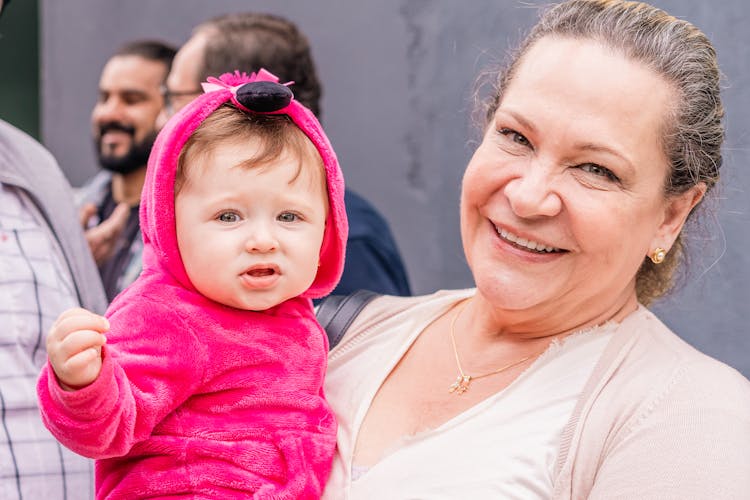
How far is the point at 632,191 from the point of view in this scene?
161 centimetres

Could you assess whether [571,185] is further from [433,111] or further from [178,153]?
[433,111]

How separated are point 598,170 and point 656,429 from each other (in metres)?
0.43

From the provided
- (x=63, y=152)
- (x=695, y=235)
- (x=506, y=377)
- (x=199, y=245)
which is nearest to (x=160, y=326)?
(x=199, y=245)

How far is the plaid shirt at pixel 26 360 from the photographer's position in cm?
211

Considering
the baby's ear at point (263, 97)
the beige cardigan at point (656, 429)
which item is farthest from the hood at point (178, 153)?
the beige cardigan at point (656, 429)

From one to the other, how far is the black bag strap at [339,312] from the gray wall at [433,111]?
58 cm

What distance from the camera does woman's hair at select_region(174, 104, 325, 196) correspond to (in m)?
1.57

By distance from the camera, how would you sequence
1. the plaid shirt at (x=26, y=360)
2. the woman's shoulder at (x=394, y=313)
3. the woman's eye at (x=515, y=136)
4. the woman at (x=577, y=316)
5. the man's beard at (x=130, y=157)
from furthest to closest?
the man's beard at (x=130, y=157) < the plaid shirt at (x=26, y=360) < the woman's shoulder at (x=394, y=313) < the woman's eye at (x=515, y=136) < the woman at (x=577, y=316)

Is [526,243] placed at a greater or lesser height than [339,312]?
greater

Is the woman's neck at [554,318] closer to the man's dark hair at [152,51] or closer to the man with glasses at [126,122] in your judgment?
the man with glasses at [126,122]

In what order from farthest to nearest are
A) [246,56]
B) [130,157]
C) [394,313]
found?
[130,157]
[246,56]
[394,313]

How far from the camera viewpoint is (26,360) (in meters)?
2.17

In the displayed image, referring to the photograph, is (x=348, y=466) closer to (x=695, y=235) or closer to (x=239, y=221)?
(x=239, y=221)

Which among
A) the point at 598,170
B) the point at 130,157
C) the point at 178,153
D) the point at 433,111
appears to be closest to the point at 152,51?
the point at 130,157
